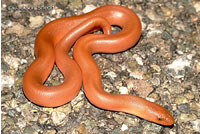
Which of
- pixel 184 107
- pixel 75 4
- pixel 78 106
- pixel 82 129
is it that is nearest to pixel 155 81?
pixel 184 107

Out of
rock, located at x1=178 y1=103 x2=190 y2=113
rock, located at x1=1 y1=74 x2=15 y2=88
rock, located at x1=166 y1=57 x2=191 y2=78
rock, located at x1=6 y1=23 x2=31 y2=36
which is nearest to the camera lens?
rock, located at x1=178 y1=103 x2=190 y2=113

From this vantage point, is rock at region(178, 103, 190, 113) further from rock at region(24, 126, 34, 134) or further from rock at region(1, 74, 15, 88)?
rock at region(1, 74, 15, 88)

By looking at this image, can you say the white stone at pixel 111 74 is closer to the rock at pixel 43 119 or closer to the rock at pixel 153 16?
the rock at pixel 43 119

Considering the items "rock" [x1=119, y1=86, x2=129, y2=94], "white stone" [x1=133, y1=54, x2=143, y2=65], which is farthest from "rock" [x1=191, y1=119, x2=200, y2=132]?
"white stone" [x1=133, y1=54, x2=143, y2=65]

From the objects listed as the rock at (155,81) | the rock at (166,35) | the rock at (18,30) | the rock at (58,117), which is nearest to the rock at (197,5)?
the rock at (166,35)

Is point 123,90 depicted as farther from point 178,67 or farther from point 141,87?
point 178,67

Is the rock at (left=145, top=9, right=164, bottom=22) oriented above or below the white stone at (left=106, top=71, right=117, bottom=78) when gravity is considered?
above
